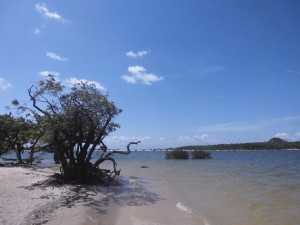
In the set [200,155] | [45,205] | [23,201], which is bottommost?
[45,205]

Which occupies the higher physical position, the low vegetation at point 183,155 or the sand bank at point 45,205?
the low vegetation at point 183,155

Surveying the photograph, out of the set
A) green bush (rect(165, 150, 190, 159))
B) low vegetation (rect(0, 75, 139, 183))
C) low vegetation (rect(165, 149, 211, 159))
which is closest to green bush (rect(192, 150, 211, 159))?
low vegetation (rect(165, 149, 211, 159))

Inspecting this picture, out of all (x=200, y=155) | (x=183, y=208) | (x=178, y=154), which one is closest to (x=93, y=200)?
(x=183, y=208)

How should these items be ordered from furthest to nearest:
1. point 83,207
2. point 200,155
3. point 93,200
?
point 200,155
point 93,200
point 83,207

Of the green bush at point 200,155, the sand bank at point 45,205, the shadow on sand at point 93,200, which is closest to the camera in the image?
the sand bank at point 45,205

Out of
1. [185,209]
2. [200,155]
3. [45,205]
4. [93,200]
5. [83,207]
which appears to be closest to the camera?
[45,205]

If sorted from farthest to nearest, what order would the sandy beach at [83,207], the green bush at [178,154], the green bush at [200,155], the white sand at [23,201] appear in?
1. the green bush at [200,155]
2. the green bush at [178,154]
3. the sandy beach at [83,207]
4. the white sand at [23,201]

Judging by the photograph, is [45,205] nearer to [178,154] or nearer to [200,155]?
[178,154]

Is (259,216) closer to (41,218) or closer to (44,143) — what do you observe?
(41,218)

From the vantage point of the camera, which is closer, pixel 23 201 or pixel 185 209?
A: pixel 23 201

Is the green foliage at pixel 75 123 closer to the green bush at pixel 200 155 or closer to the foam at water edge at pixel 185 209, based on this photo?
the foam at water edge at pixel 185 209

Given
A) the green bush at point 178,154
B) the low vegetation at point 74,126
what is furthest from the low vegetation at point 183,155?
the low vegetation at point 74,126

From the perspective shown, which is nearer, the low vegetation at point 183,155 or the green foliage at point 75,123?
the green foliage at point 75,123

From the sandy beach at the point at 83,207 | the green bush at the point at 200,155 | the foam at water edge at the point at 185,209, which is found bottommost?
the foam at water edge at the point at 185,209
